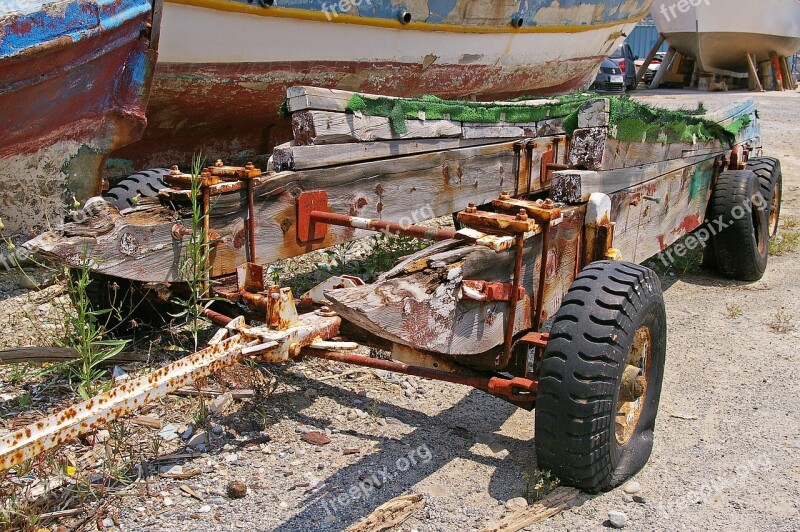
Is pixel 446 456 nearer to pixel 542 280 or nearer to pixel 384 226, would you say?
pixel 542 280

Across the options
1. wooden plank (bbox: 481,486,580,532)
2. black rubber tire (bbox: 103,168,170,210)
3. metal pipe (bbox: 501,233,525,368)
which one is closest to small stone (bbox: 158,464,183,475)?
wooden plank (bbox: 481,486,580,532)

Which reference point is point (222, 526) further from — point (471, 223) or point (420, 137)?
point (420, 137)

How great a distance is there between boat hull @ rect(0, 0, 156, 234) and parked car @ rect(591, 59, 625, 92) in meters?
21.2

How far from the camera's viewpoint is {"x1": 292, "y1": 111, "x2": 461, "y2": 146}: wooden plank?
3523 millimetres

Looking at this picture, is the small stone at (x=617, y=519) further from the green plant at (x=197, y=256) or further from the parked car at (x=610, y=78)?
the parked car at (x=610, y=78)

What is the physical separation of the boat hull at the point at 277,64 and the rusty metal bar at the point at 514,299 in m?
4.27

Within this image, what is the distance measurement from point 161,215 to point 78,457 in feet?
3.33

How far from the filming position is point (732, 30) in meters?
22.3

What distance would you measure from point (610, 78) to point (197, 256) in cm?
2323

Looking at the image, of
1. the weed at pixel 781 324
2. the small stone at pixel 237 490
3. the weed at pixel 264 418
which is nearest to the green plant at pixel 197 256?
the weed at pixel 264 418

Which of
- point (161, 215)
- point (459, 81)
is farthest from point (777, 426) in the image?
point (459, 81)

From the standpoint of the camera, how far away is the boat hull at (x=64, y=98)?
4457mm

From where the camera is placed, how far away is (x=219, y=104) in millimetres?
6570

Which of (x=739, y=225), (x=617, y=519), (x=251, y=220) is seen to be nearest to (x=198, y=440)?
(x=251, y=220)
